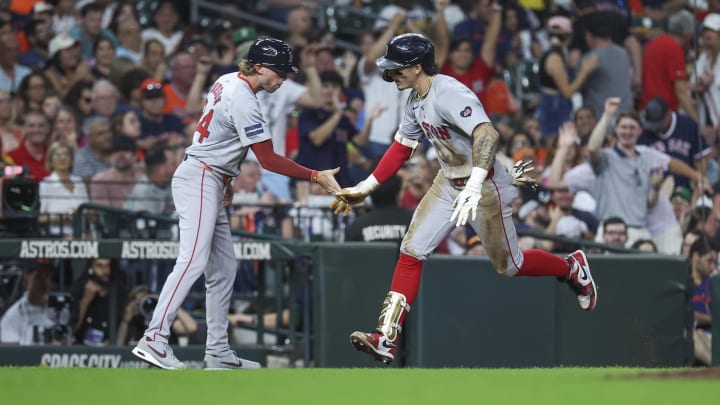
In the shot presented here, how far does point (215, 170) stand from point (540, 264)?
214cm

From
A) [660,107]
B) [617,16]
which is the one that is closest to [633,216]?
[660,107]

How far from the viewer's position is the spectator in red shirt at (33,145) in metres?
12.9

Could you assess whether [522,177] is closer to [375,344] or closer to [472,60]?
[375,344]

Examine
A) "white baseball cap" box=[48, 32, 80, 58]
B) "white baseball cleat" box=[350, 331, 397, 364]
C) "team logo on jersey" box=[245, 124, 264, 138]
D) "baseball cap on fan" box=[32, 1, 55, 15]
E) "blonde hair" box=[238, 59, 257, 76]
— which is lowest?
"white baseball cleat" box=[350, 331, 397, 364]

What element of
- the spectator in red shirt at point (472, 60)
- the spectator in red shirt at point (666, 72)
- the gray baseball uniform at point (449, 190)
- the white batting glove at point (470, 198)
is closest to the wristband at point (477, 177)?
the white batting glove at point (470, 198)

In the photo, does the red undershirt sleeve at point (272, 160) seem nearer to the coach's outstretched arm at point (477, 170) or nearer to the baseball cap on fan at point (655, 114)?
the coach's outstretched arm at point (477, 170)

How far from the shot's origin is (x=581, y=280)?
28.1ft

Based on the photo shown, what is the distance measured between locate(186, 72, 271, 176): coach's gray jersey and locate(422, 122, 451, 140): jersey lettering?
976 mm

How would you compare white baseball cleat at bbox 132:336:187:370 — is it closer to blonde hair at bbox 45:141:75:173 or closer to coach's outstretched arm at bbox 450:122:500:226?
coach's outstretched arm at bbox 450:122:500:226

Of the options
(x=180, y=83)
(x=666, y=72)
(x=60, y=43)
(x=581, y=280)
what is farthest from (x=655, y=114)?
(x=60, y=43)

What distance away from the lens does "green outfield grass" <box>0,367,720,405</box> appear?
5.87 metres

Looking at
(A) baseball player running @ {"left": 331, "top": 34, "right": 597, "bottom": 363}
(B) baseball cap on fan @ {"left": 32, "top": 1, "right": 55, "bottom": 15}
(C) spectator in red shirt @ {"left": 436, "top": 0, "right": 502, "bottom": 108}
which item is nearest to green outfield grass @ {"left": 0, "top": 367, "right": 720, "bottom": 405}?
(A) baseball player running @ {"left": 331, "top": 34, "right": 597, "bottom": 363}

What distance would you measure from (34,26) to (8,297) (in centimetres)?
515

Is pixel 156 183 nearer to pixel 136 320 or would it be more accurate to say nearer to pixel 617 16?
pixel 136 320
